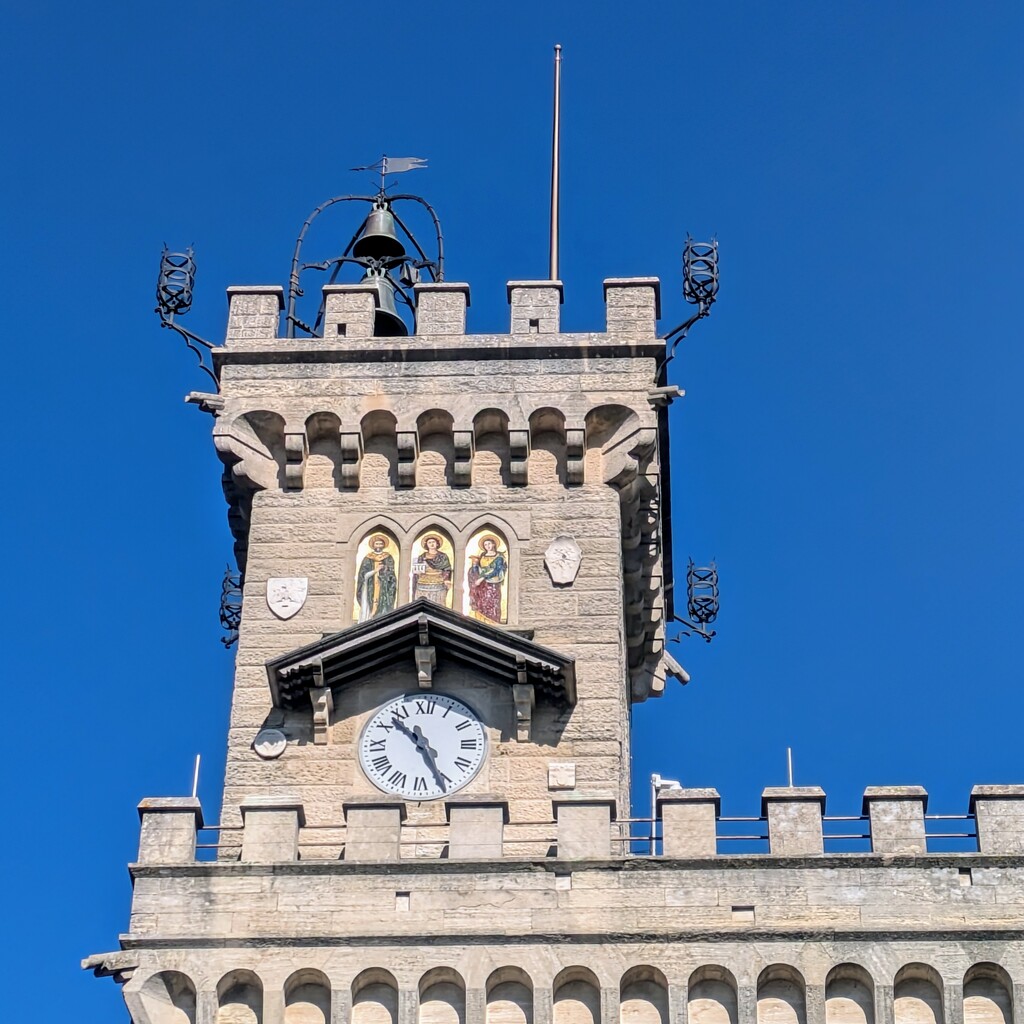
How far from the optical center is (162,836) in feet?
134

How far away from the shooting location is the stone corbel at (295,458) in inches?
1818

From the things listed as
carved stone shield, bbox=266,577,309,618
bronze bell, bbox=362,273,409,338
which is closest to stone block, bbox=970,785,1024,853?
carved stone shield, bbox=266,577,309,618

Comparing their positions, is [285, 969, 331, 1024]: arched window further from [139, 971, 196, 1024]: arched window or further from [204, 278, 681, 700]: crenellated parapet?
[204, 278, 681, 700]: crenellated parapet

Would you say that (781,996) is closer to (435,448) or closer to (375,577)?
(375,577)

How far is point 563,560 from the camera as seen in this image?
1777 inches

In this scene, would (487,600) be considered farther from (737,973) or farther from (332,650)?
(737,973)

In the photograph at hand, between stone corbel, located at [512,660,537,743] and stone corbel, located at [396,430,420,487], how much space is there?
4102mm

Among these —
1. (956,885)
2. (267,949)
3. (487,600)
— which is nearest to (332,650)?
(487,600)

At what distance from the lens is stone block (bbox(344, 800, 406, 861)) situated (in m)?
40.7

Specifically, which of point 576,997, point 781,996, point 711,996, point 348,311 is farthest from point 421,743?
point 348,311

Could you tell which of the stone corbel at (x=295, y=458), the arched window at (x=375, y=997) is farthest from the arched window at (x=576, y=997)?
the stone corbel at (x=295, y=458)

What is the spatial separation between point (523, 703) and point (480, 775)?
115 centimetres

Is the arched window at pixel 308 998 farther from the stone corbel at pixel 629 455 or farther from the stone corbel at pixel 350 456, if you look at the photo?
the stone corbel at pixel 629 455

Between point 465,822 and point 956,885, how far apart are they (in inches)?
242
